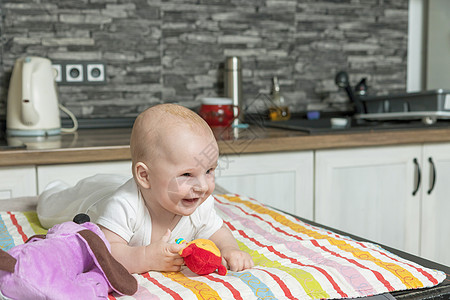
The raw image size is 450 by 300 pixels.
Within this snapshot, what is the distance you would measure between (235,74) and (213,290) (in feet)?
6.06

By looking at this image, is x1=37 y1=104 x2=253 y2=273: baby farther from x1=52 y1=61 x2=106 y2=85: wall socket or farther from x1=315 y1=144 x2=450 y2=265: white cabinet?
x1=52 y1=61 x2=106 y2=85: wall socket

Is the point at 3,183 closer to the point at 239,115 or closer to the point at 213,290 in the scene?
the point at 239,115

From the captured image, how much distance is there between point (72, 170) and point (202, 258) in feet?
3.61

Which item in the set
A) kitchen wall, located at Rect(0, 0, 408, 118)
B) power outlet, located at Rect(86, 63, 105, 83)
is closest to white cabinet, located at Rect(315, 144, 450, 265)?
kitchen wall, located at Rect(0, 0, 408, 118)

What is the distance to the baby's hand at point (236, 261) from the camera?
87 centimetres

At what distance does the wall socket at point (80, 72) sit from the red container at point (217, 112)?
48 cm

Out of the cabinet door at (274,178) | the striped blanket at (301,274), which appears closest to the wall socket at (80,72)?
the cabinet door at (274,178)

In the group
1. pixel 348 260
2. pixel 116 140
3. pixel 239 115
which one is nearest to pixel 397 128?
pixel 239 115

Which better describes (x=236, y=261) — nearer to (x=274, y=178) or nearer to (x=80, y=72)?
(x=274, y=178)

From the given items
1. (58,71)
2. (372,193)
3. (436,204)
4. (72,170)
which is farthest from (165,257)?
(436,204)

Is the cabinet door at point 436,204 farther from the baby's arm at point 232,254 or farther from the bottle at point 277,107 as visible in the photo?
the baby's arm at point 232,254

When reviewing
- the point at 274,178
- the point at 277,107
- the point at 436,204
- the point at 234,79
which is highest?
the point at 234,79

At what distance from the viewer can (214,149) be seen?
0.88m

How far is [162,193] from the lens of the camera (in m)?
0.87
